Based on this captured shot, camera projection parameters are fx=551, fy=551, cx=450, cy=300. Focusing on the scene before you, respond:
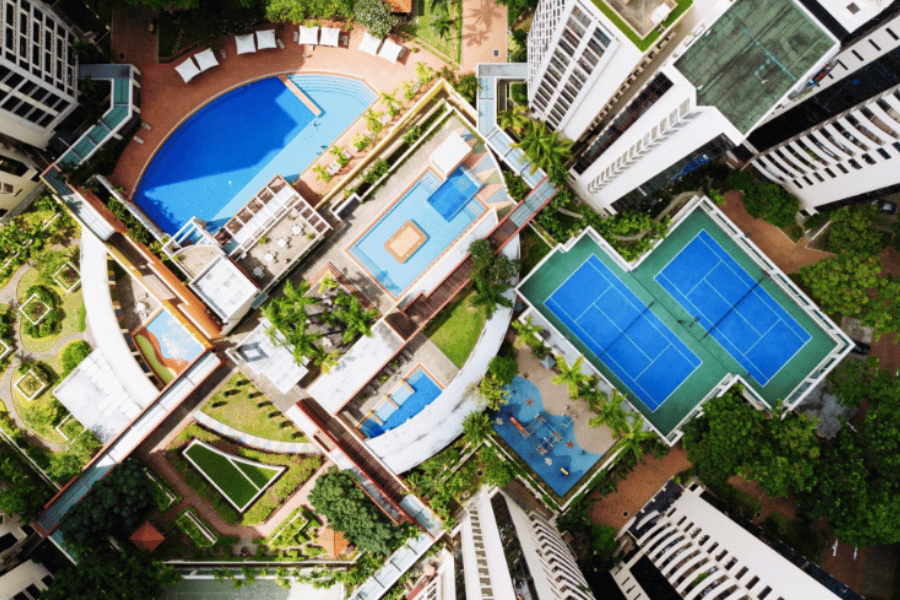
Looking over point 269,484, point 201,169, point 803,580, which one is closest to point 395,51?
point 201,169

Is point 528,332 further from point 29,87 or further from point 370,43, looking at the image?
point 29,87

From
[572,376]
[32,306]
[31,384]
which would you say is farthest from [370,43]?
[31,384]

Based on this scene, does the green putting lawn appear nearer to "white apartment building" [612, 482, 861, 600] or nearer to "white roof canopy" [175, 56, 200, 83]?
"white apartment building" [612, 482, 861, 600]

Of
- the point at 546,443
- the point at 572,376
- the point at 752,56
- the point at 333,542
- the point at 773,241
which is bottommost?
the point at 773,241

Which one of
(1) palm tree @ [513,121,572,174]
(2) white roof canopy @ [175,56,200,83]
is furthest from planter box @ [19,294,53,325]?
(1) palm tree @ [513,121,572,174]

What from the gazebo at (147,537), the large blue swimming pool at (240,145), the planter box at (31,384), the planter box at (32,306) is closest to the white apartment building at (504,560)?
the gazebo at (147,537)

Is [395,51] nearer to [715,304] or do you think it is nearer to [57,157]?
[57,157]

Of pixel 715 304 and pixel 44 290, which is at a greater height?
pixel 44 290

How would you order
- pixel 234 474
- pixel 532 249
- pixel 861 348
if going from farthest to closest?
1. pixel 234 474
2. pixel 532 249
3. pixel 861 348
